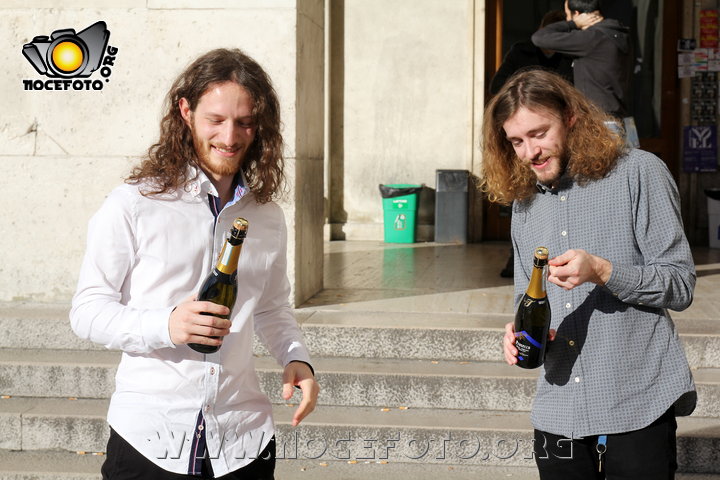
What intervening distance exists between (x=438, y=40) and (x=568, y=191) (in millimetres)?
8976

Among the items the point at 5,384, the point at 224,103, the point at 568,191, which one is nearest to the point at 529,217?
the point at 568,191

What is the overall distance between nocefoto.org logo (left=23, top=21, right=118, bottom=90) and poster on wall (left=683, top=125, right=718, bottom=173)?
699 centimetres

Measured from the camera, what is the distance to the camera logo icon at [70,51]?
6.71 metres

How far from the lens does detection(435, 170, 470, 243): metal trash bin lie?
11516mm

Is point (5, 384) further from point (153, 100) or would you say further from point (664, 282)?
point (664, 282)

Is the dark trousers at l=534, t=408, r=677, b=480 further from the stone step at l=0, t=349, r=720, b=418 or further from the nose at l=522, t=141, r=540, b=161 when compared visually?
the stone step at l=0, t=349, r=720, b=418

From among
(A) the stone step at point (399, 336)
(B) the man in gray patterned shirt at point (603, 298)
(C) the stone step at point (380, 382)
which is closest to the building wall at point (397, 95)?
(A) the stone step at point (399, 336)

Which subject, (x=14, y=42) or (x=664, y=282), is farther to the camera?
(x=14, y=42)

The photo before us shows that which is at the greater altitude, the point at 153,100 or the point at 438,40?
the point at 438,40

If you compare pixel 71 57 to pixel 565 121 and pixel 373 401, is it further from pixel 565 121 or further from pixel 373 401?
pixel 565 121

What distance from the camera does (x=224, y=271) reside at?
2453 millimetres

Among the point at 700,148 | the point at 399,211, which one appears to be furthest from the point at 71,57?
the point at 700,148

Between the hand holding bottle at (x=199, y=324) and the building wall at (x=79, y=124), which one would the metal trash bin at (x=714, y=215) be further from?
the hand holding bottle at (x=199, y=324)

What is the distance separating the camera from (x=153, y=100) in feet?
22.2
